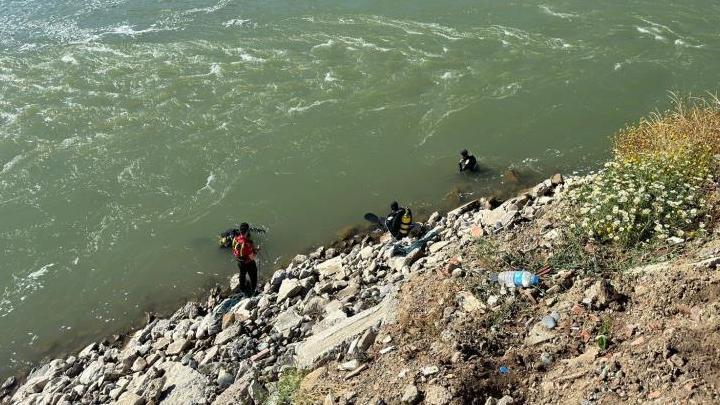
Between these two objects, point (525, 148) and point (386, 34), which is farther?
point (386, 34)

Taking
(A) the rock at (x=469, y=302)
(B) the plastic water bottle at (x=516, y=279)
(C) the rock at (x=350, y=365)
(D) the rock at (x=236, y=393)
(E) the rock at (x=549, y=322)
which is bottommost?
(D) the rock at (x=236, y=393)

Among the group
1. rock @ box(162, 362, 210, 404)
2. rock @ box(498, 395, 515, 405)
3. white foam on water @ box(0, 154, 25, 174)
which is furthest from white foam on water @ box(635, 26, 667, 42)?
white foam on water @ box(0, 154, 25, 174)

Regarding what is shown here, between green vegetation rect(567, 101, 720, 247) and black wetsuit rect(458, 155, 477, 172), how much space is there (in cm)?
512

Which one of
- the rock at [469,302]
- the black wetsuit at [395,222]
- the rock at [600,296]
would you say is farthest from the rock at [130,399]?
the rock at [600,296]

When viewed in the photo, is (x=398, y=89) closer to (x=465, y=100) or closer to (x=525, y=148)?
(x=465, y=100)

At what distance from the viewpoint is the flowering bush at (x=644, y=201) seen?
9891 mm

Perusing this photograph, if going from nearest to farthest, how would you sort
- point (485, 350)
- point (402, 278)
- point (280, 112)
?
point (485, 350)
point (402, 278)
point (280, 112)

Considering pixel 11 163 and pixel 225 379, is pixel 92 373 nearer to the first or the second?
pixel 225 379

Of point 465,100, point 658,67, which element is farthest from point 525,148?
point 658,67

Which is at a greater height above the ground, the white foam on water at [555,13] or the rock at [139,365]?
the white foam on water at [555,13]

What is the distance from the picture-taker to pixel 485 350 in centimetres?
833

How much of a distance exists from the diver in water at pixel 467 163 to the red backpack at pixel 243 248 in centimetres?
643

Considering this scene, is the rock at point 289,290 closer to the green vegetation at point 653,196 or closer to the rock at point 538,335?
the green vegetation at point 653,196

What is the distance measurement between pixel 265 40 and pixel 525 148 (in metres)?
11.2
